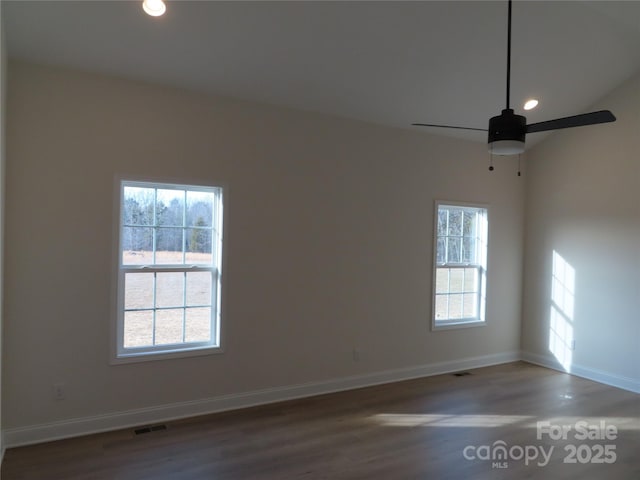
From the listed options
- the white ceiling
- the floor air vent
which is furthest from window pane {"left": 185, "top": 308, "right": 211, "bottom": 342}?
the white ceiling

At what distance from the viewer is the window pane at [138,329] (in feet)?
11.2

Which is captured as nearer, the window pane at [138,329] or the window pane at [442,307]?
the window pane at [138,329]

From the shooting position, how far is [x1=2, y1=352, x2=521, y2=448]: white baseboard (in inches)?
120

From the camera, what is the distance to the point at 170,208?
358 centimetres

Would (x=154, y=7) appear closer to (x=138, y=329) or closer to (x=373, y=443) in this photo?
(x=138, y=329)

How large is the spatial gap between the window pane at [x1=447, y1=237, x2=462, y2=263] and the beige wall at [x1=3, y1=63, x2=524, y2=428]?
397mm

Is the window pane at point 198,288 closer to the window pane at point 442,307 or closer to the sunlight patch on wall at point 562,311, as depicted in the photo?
the window pane at point 442,307

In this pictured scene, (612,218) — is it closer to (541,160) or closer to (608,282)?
(608,282)

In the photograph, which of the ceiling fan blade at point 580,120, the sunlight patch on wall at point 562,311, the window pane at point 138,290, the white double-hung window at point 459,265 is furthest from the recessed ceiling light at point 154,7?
the sunlight patch on wall at point 562,311

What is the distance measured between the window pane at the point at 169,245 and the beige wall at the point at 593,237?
4394 mm

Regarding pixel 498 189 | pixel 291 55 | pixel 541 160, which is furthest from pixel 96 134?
pixel 541 160

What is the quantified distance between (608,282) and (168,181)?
4.68 metres

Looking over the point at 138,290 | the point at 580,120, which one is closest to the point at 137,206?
the point at 138,290

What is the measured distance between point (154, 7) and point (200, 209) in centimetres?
159
